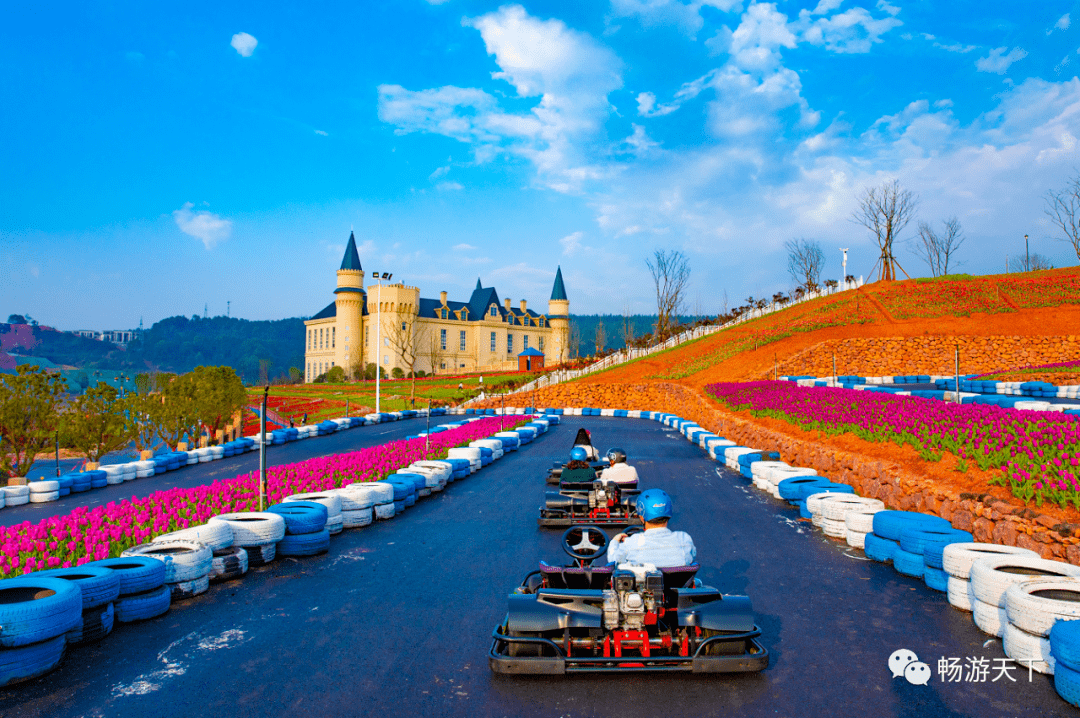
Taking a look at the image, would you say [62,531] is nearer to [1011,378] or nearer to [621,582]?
[621,582]

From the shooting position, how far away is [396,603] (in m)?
7.14

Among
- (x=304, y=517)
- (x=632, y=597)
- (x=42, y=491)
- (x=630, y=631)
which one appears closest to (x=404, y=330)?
(x=42, y=491)

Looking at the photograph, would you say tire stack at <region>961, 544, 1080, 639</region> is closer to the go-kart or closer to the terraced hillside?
the go-kart

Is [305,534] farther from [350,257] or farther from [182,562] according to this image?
[350,257]

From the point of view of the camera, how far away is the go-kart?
1073 centimetres

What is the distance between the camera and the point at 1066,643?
15.0ft

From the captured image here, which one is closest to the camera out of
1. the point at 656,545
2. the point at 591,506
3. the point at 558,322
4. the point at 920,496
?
the point at 656,545

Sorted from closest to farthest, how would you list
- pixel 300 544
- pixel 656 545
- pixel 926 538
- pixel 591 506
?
pixel 656 545, pixel 926 538, pixel 300 544, pixel 591 506

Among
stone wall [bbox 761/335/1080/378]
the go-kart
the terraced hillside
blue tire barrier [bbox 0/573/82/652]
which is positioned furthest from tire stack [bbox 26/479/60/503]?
stone wall [bbox 761/335/1080/378]

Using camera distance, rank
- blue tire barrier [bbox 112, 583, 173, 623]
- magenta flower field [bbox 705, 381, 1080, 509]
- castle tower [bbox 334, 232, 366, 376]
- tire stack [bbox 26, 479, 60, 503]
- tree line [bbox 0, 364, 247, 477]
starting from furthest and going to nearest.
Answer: castle tower [bbox 334, 232, 366, 376]
tree line [bbox 0, 364, 247, 477]
tire stack [bbox 26, 479, 60, 503]
magenta flower field [bbox 705, 381, 1080, 509]
blue tire barrier [bbox 112, 583, 173, 623]

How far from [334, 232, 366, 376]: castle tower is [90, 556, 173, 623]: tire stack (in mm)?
84856

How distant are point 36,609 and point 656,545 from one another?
548 cm

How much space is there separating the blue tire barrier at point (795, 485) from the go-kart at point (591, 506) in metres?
3.80

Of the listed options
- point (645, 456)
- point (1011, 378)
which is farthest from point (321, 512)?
point (1011, 378)
